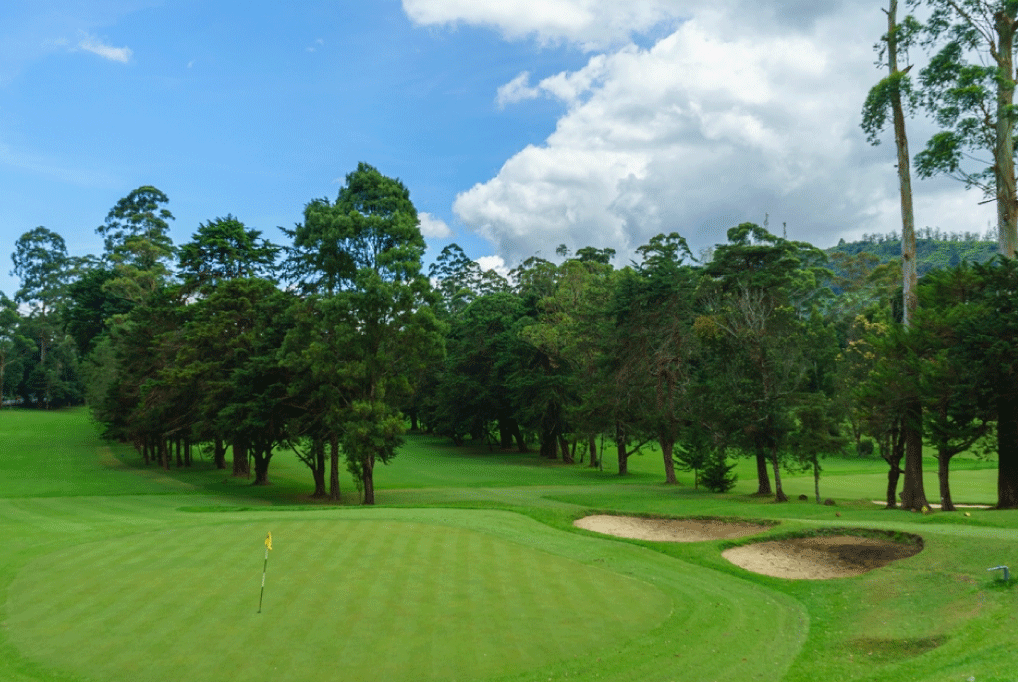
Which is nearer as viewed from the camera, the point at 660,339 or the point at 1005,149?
the point at 1005,149

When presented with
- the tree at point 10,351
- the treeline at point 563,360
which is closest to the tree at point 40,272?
the tree at point 10,351

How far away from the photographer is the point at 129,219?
102312mm

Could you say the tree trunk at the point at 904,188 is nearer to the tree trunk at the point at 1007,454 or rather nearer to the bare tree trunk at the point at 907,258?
the bare tree trunk at the point at 907,258

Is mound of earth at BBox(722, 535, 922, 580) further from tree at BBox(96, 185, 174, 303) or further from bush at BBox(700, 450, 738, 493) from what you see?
tree at BBox(96, 185, 174, 303)

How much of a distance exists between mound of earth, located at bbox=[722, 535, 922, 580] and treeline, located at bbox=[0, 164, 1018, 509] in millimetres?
7461

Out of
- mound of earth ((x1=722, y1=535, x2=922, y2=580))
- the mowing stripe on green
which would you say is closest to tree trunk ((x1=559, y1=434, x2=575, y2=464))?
mound of earth ((x1=722, y1=535, x2=922, y2=580))

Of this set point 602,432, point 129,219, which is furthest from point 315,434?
point 129,219

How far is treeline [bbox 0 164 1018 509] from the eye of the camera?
26.5 meters

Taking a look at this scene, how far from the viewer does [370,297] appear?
115ft

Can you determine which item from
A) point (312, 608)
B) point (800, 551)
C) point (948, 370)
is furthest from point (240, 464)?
point (948, 370)

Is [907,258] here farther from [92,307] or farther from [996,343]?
[92,307]

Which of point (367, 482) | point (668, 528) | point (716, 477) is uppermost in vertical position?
point (367, 482)

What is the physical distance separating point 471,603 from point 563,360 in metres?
47.8

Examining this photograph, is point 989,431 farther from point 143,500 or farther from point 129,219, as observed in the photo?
point 129,219
